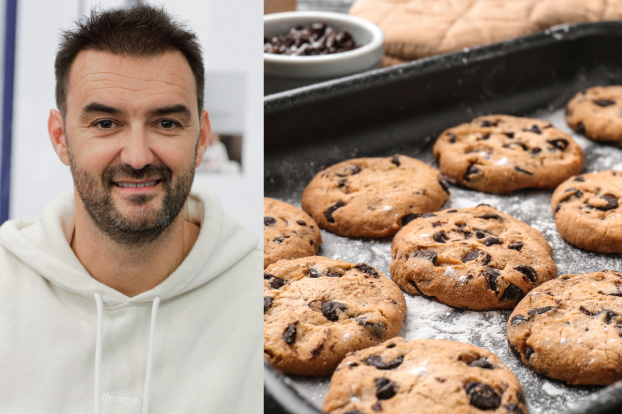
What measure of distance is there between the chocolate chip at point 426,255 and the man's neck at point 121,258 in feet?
1.92

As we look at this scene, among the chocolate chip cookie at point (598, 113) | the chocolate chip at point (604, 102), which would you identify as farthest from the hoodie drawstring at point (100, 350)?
the chocolate chip at point (604, 102)

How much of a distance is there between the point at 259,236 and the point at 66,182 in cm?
23

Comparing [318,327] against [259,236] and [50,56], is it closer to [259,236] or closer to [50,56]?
[259,236]

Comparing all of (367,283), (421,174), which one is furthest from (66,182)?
(421,174)

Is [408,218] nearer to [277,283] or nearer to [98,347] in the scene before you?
[277,283]

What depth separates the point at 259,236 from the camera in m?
0.70

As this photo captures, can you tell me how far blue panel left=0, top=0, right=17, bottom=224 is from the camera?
659 mm

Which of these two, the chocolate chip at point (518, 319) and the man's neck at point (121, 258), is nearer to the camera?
the man's neck at point (121, 258)

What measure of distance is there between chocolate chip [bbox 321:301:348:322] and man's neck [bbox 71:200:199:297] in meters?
0.35

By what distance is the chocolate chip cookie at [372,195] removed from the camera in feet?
4.30

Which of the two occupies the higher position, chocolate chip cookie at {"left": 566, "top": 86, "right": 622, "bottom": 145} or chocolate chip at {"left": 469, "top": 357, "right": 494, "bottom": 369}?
chocolate chip cookie at {"left": 566, "top": 86, "right": 622, "bottom": 145}

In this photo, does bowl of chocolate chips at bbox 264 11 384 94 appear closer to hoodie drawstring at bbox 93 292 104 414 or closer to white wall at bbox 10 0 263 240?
white wall at bbox 10 0 263 240

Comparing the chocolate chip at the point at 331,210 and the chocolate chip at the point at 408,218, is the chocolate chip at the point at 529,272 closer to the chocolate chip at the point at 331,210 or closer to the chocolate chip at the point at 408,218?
the chocolate chip at the point at 408,218

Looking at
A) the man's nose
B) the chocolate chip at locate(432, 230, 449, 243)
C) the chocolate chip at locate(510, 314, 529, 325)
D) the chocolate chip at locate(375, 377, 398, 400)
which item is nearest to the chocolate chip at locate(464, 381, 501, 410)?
the chocolate chip at locate(375, 377, 398, 400)
